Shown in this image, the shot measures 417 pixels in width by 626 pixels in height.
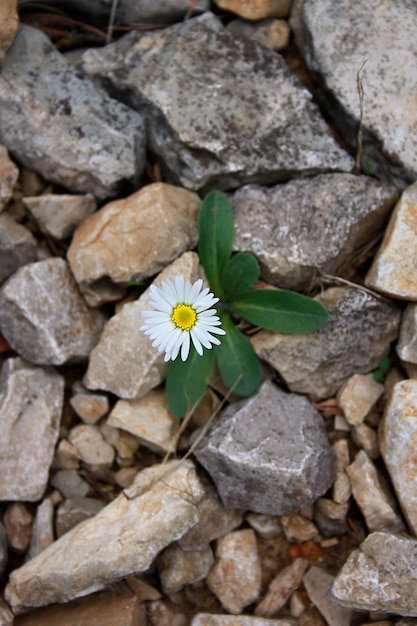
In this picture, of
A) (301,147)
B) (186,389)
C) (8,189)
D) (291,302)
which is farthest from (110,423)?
(301,147)

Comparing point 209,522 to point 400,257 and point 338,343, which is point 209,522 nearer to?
point 338,343

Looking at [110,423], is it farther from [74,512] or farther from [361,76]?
[361,76]

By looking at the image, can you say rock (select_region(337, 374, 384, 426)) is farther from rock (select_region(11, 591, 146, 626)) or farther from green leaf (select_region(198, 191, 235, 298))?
rock (select_region(11, 591, 146, 626))

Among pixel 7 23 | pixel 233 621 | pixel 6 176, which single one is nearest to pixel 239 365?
pixel 233 621

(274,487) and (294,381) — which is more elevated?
(294,381)

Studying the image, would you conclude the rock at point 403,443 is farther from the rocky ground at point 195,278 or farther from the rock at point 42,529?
the rock at point 42,529

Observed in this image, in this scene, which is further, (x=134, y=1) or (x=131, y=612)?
(x=134, y=1)
